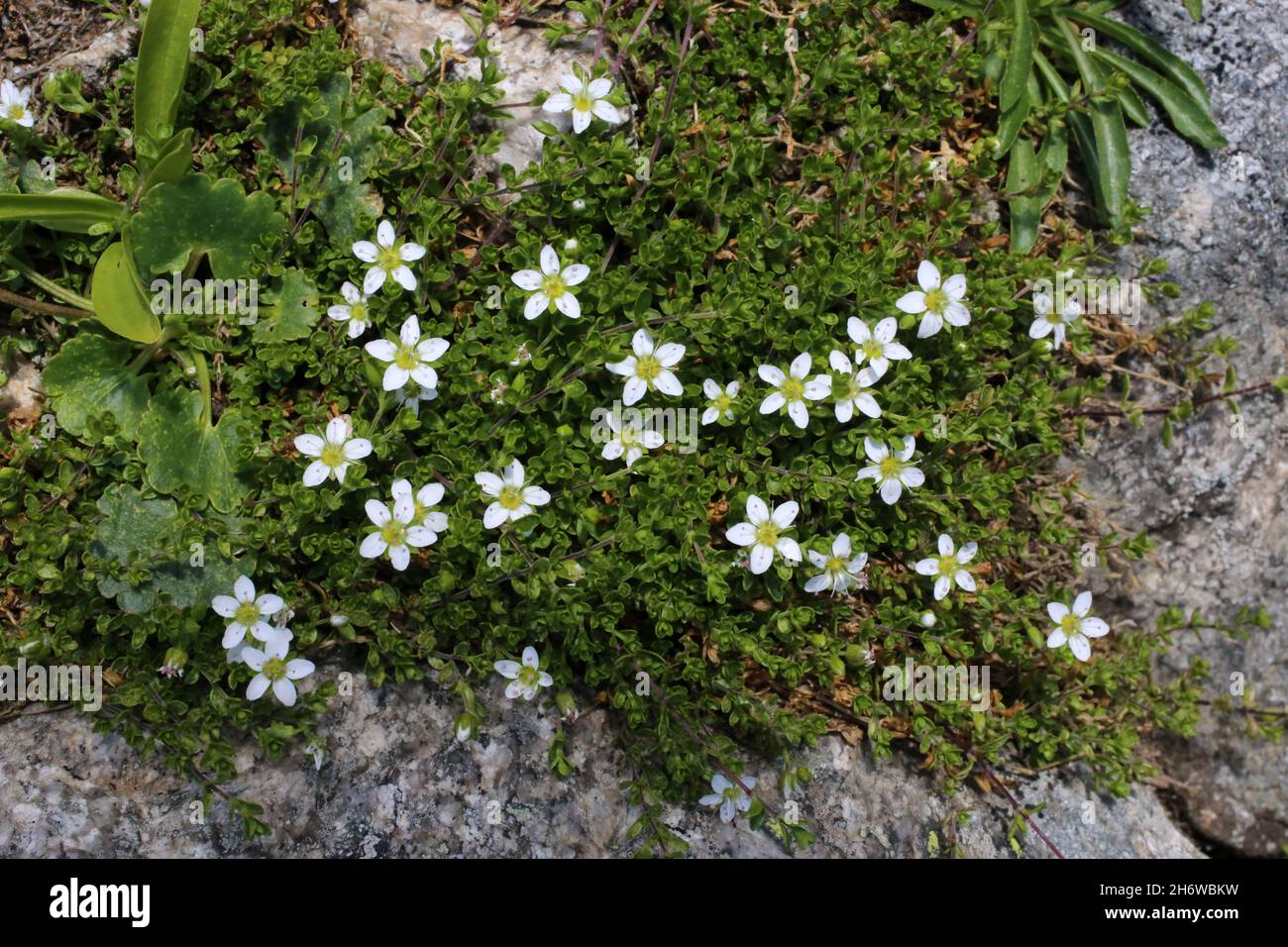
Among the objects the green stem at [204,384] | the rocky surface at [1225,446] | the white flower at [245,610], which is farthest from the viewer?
the rocky surface at [1225,446]

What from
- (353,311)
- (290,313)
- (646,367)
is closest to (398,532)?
(353,311)

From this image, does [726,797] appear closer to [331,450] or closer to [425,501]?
[425,501]

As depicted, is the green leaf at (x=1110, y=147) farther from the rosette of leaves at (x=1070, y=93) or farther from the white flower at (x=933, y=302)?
the white flower at (x=933, y=302)

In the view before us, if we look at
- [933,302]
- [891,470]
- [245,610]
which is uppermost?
[933,302]

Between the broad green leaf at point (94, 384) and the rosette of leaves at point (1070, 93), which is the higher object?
the rosette of leaves at point (1070, 93)

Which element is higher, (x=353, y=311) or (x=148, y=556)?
(x=353, y=311)

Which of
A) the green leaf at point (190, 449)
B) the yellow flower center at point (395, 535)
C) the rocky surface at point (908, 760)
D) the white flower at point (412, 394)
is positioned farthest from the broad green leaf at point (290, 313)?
the rocky surface at point (908, 760)

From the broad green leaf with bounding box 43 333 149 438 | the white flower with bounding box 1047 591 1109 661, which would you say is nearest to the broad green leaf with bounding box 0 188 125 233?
the broad green leaf with bounding box 43 333 149 438
